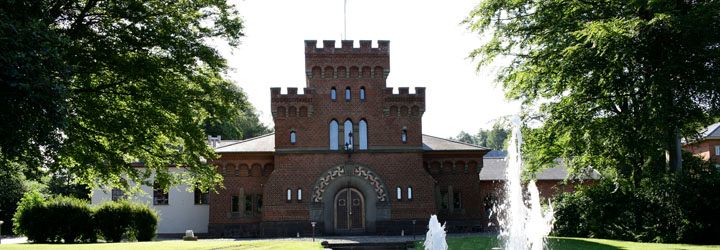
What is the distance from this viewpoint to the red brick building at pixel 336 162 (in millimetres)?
32000

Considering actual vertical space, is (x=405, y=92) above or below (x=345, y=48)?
below

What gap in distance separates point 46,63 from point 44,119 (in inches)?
49.6

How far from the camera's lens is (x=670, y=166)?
970 inches

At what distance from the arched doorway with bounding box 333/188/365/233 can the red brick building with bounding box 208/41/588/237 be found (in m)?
0.05

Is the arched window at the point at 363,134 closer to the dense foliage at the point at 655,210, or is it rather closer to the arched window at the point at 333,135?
the arched window at the point at 333,135

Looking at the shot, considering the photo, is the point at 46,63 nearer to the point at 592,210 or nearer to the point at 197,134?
the point at 197,134

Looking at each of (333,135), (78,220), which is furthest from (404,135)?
(78,220)

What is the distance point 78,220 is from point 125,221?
2073 mm

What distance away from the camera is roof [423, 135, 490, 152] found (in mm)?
34406

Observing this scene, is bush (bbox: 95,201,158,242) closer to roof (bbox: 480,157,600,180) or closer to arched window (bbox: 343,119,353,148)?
arched window (bbox: 343,119,353,148)

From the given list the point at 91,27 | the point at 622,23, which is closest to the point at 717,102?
the point at 622,23

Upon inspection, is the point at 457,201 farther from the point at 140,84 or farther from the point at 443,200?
the point at 140,84

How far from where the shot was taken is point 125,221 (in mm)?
29453

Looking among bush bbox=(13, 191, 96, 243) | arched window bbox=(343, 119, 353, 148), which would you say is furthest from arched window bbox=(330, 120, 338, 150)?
bush bbox=(13, 191, 96, 243)
